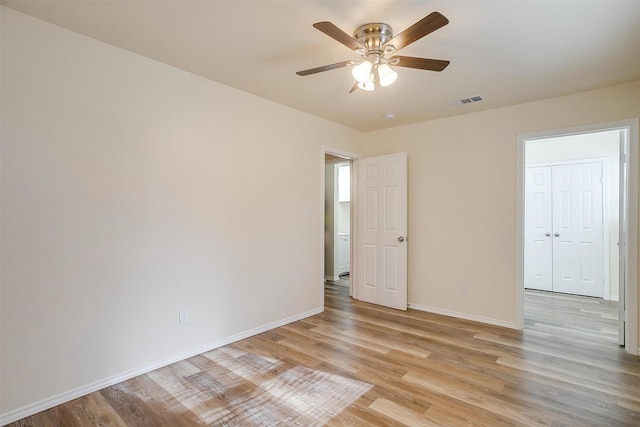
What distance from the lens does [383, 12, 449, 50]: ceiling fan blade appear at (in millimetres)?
1617

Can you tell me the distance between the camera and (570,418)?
199 cm

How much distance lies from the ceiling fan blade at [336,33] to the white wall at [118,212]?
160cm

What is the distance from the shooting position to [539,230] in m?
5.49

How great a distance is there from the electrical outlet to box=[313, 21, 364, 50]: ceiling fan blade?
2.46 meters

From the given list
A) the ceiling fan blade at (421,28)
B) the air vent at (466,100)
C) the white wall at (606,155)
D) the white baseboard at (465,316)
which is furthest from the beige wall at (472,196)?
the ceiling fan blade at (421,28)

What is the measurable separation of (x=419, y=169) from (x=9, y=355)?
429 centimetres

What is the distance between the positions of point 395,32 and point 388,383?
2.51 meters

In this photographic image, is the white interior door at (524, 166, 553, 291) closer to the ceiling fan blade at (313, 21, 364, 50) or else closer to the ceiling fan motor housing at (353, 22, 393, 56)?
the ceiling fan motor housing at (353, 22, 393, 56)

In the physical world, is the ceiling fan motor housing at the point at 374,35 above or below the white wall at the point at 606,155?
above

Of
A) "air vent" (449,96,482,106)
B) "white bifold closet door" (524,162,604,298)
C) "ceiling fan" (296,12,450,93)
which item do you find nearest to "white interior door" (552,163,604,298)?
"white bifold closet door" (524,162,604,298)

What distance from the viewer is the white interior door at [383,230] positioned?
14.1ft

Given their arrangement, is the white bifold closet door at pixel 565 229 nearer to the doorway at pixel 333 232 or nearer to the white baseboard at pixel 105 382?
the doorway at pixel 333 232

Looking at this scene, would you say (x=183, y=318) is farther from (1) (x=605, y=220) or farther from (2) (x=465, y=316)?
(1) (x=605, y=220)

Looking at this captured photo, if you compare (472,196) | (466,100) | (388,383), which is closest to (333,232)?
(472,196)
